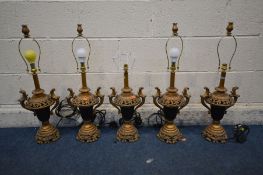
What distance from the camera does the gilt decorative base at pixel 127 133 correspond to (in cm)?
179

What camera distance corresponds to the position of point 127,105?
65.7 inches

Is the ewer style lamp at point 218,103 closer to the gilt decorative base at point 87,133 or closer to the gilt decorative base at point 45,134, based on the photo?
the gilt decorative base at point 87,133

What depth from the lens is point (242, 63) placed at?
187cm

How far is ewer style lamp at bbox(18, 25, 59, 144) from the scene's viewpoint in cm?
158

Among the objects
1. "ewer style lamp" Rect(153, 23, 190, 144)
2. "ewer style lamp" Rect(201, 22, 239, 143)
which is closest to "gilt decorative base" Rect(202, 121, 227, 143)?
"ewer style lamp" Rect(201, 22, 239, 143)

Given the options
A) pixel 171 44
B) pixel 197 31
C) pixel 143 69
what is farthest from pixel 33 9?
pixel 197 31

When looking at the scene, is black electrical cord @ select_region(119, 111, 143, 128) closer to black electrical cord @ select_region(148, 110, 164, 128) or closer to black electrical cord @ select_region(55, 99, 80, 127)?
black electrical cord @ select_region(148, 110, 164, 128)

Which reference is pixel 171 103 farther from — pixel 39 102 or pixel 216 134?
pixel 39 102

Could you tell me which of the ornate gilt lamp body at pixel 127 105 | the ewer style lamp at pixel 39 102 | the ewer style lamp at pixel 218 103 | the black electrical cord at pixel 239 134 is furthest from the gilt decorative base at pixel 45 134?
the black electrical cord at pixel 239 134

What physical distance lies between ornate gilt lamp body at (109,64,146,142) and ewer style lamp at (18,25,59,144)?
1.46ft

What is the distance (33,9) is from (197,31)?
1176 mm

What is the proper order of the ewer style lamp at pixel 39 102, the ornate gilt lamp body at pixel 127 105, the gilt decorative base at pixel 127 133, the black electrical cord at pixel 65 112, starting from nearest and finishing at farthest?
the ewer style lamp at pixel 39 102 → the ornate gilt lamp body at pixel 127 105 → the gilt decorative base at pixel 127 133 → the black electrical cord at pixel 65 112

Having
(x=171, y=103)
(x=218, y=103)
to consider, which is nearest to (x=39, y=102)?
(x=171, y=103)

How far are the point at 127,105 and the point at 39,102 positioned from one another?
60 centimetres
